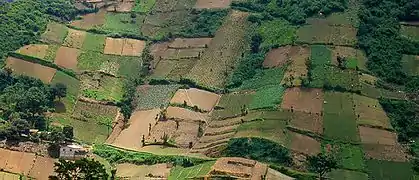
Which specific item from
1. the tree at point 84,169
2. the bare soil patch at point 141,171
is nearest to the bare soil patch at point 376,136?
the bare soil patch at point 141,171

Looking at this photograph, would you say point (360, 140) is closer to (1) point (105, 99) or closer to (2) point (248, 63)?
(2) point (248, 63)

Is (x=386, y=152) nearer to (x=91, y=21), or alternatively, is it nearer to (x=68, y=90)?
(x=68, y=90)

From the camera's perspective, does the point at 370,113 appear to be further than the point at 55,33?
No

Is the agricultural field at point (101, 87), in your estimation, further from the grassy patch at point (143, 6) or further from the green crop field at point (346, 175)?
the green crop field at point (346, 175)

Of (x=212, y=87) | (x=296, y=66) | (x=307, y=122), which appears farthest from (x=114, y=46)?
(x=307, y=122)

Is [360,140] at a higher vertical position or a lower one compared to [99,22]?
lower

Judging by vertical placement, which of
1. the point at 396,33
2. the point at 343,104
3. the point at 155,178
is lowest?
the point at 155,178

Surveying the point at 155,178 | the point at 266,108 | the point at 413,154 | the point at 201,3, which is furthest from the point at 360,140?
the point at 201,3
